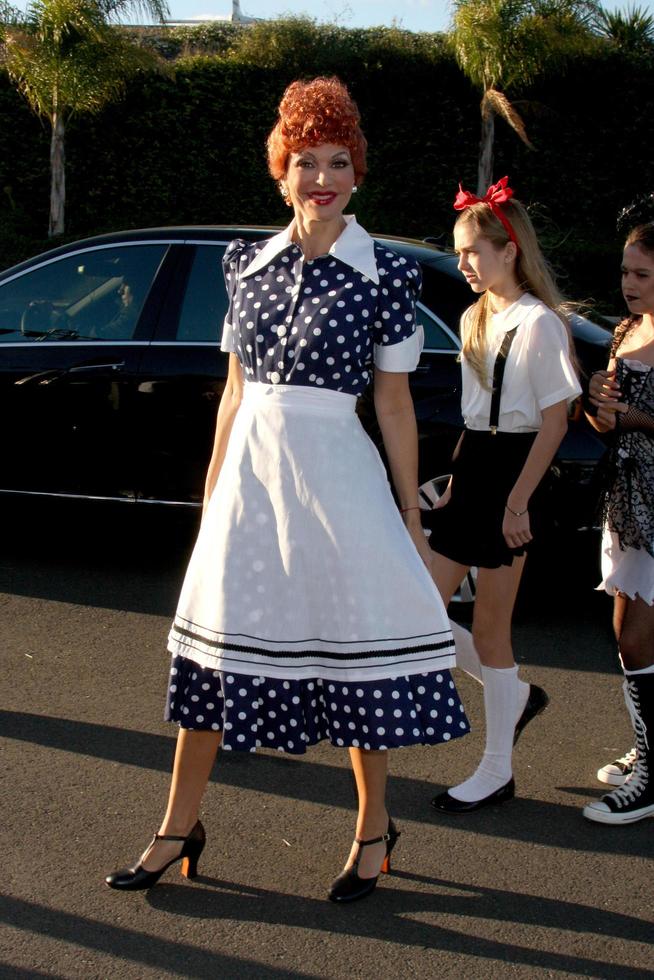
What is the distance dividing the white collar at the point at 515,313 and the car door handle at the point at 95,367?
262 cm

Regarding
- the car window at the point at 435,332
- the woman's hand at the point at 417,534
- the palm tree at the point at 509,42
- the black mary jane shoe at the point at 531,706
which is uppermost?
the palm tree at the point at 509,42

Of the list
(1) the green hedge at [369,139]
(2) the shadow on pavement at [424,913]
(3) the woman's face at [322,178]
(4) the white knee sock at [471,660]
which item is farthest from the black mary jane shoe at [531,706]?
(1) the green hedge at [369,139]

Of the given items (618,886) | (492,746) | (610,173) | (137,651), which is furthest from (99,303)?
(610,173)

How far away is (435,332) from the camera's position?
18.2ft

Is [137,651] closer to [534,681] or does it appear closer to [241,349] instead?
[534,681]

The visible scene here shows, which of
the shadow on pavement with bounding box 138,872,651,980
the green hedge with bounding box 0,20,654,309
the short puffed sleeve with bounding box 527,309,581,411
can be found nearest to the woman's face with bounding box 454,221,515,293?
the short puffed sleeve with bounding box 527,309,581,411

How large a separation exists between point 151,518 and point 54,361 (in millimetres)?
902

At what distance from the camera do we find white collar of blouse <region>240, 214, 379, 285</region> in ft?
10.1

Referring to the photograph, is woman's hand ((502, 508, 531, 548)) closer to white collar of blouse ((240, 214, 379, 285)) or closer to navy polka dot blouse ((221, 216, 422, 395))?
navy polka dot blouse ((221, 216, 422, 395))

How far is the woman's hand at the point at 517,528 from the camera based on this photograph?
11.7 ft

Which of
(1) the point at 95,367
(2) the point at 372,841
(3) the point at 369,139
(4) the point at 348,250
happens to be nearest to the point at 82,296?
(1) the point at 95,367

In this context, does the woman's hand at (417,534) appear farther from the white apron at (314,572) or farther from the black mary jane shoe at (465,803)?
the black mary jane shoe at (465,803)

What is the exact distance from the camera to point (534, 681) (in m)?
4.86

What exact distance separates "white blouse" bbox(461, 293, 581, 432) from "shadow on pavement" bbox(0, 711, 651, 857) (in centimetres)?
119
